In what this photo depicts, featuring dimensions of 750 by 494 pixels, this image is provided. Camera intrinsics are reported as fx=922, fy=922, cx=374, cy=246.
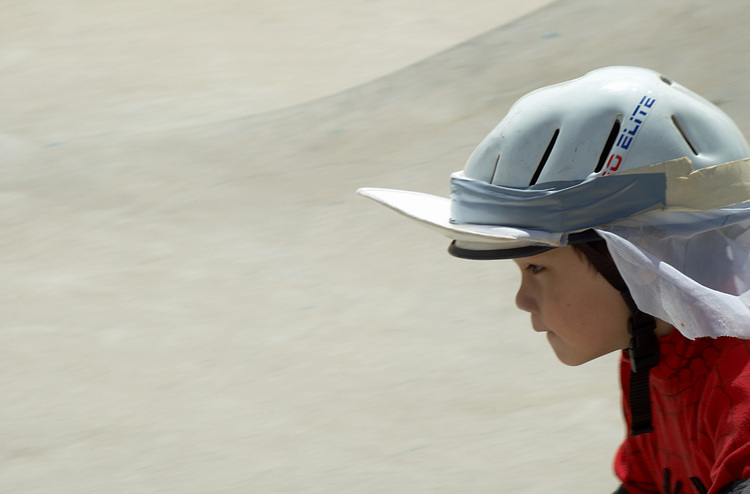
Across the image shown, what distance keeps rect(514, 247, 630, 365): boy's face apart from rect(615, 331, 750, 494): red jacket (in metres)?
0.12

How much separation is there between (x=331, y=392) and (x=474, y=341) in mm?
664

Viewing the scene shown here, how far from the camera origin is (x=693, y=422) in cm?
177

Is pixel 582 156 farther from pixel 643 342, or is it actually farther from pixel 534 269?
pixel 643 342

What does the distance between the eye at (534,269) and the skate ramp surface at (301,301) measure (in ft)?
3.78

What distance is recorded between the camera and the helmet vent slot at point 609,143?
1728 millimetres

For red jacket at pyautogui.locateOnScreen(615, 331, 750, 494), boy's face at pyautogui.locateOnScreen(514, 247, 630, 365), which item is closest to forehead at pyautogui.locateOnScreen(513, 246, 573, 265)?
boy's face at pyautogui.locateOnScreen(514, 247, 630, 365)

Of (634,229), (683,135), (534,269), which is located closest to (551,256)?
(534,269)

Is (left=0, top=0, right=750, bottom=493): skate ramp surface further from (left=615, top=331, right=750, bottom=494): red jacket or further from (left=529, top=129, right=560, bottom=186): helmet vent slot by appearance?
(left=529, top=129, right=560, bottom=186): helmet vent slot

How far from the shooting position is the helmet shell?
1717 mm

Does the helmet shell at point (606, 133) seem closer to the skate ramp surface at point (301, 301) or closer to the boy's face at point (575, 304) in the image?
the boy's face at point (575, 304)

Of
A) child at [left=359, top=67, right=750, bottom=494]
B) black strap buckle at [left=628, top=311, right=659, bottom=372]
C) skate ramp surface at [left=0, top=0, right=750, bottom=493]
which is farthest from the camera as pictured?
skate ramp surface at [left=0, top=0, right=750, bottom=493]

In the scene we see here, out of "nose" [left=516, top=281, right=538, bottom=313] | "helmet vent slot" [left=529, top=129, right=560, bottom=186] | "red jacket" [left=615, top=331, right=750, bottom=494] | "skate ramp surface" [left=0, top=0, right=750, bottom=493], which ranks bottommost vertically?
"skate ramp surface" [left=0, top=0, right=750, bottom=493]

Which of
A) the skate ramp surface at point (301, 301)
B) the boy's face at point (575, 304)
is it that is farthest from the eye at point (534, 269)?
the skate ramp surface at point (301, 301)

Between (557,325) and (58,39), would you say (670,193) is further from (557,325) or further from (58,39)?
(58,39)
